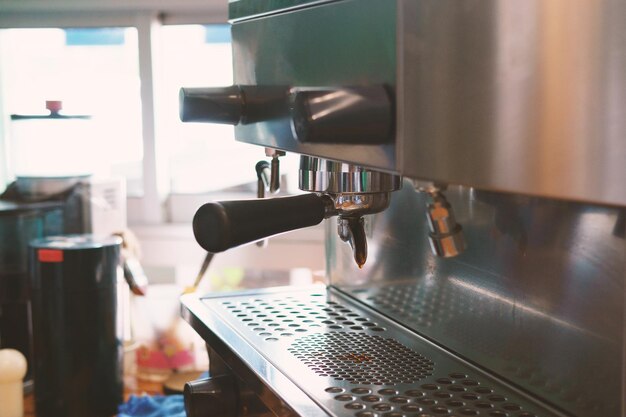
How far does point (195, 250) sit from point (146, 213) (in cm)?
15

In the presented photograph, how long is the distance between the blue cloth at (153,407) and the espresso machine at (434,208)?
0.36 m

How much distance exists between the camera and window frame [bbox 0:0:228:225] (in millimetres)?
1671

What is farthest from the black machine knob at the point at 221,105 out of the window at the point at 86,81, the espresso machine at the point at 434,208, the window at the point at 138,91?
the window at the point at 86,81

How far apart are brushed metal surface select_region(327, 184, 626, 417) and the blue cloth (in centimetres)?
54

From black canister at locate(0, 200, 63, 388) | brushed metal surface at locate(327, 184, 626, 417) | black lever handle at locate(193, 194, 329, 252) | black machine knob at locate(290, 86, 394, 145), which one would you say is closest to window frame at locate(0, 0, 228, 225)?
black canister at locate(0, 200, 63, 388)

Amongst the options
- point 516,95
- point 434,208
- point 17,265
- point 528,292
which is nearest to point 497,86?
point 516,95

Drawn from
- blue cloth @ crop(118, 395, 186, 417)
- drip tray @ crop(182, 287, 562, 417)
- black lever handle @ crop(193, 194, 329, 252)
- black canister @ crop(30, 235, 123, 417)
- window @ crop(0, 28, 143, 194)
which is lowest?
blue cloth @ crop(118, 395, 186, 417)

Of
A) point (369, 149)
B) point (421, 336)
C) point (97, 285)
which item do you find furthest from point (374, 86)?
point (97, 285)

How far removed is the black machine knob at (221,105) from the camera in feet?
2.66

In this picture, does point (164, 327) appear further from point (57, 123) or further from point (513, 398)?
point (513, 398)

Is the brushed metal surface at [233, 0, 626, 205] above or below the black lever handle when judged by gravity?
above

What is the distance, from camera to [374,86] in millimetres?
546

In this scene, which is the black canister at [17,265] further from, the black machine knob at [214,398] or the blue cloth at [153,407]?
the black machine knob at [214,398]

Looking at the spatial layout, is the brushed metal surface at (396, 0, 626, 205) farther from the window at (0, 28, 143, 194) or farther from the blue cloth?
the window at (0, 28, 143, 194)
